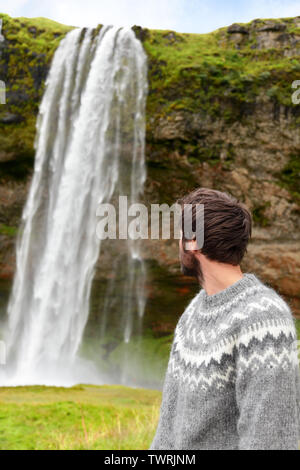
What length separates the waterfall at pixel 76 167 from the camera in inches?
568

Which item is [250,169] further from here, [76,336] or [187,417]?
[187,417]

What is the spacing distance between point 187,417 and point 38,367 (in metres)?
13.5

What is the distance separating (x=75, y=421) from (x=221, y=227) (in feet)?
19.3

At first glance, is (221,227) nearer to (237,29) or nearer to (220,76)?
(220,76)

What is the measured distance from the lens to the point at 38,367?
1436 centimetres

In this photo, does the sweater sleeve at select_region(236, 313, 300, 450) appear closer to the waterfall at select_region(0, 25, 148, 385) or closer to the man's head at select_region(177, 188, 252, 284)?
the man's head at select_region(177, 188, 252, 284)

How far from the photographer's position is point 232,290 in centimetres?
179

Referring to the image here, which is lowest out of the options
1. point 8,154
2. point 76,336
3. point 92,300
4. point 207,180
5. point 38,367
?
point 38,367

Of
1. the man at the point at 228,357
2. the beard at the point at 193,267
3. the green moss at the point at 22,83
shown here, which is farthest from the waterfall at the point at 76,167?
the man at the point at 228,357

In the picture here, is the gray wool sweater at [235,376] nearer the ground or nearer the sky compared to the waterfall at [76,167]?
nearer the ground

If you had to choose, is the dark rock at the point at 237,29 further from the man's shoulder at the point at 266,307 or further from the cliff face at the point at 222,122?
the man's shoulder at the point at 266,307

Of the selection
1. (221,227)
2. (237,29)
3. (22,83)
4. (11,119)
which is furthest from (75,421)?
(237,29)
